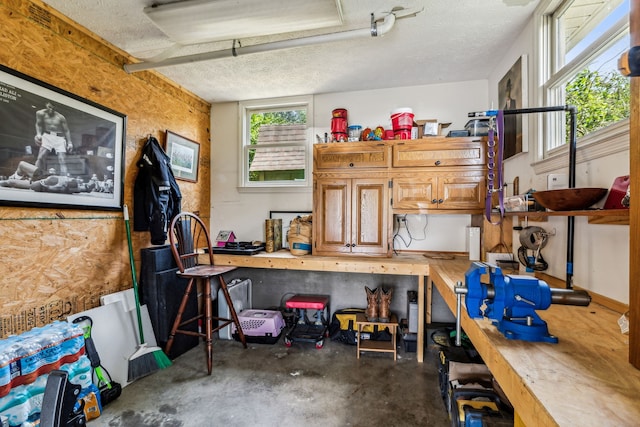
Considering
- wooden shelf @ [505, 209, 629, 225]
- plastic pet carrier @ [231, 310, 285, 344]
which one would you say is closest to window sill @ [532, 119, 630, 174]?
wooden shelf @ [505, 209, 629, 225]

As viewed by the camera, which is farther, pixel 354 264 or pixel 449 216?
pixel 449 216

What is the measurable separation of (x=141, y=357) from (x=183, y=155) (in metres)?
2.09

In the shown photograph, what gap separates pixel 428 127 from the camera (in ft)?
9.40

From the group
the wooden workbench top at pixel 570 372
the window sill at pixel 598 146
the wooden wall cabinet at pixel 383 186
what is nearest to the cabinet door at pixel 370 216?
the wooden wall cabinet at pixel 383 186

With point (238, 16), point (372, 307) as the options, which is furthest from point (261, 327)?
point (238, 16)

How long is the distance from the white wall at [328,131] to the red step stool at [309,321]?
1030 millimetres

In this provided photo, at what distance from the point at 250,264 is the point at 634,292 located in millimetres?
2737

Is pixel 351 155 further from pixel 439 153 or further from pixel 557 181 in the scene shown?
pixel 557 181

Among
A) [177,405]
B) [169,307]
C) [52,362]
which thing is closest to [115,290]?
[169,307]

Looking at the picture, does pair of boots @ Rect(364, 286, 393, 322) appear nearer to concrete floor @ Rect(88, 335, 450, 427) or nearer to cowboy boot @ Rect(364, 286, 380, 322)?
cowboy boot @ Rect(364, 286, 380, 322)

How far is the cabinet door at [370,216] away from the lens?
2906 millimetres

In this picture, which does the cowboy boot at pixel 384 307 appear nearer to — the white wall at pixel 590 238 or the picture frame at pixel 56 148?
the white wall at pixel 590 238

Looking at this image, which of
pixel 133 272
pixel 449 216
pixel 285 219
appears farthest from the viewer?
pixel 285 219

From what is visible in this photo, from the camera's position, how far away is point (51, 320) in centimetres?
204
